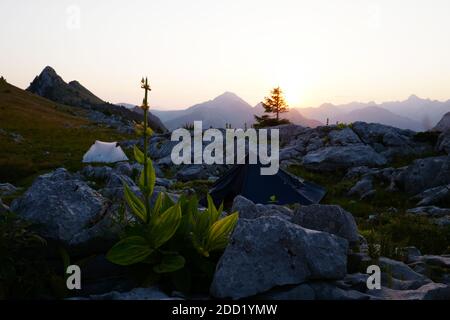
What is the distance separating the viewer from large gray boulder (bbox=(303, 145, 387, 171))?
102 ft

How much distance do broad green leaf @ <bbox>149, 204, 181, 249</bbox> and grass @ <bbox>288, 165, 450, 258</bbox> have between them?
401 cm

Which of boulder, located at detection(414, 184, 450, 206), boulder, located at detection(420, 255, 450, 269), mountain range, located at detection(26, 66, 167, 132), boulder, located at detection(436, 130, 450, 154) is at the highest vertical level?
mountain range, located at detection(26, 66, 167, 132)

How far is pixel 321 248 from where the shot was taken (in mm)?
6160

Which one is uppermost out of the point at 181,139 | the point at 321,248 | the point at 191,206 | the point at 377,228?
the point at 181,139

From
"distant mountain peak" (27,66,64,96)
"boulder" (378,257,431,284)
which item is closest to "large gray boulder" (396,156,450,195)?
"boulder" (378,257,431,284)

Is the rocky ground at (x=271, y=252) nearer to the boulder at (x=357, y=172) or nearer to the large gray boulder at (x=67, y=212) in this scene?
the large gray boulder at (x=67, y=212)

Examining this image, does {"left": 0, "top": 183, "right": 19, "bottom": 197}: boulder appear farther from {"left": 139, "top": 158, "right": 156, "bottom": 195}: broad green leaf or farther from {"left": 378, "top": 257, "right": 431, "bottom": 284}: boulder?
{"left": 378, "top": 257, "right": 431, "bottom": 284}: boulder

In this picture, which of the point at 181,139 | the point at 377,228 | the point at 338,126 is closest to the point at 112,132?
the point at 181,139

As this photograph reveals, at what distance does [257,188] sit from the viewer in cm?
1933

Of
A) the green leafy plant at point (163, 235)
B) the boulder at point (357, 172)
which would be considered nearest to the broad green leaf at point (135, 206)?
the green leafy plant at point (163, 235)
